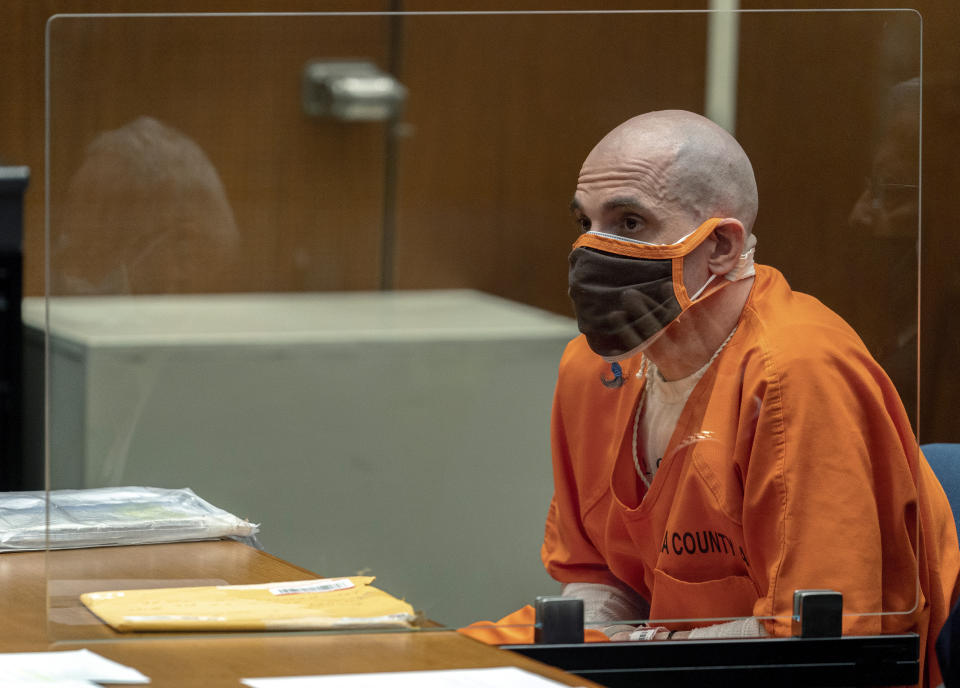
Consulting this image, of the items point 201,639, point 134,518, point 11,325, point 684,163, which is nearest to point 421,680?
point 201,639

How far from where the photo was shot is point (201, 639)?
1274mm

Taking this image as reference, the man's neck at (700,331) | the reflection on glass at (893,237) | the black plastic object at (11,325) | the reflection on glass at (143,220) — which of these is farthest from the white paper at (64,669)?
the black plastic object at (11,325)

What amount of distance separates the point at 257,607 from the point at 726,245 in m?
0.56

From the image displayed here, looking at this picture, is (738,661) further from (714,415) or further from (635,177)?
(635,177)

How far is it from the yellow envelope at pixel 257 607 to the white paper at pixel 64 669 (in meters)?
0.07

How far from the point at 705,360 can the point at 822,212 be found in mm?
191

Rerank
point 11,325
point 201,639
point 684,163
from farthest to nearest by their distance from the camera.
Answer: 1. point 11,325
2. point 684,163
3. point 201,639

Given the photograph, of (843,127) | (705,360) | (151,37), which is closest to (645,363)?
→ (705,360)

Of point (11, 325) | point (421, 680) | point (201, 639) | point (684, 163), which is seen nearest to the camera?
point (421, 680)

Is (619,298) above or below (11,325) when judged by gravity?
above

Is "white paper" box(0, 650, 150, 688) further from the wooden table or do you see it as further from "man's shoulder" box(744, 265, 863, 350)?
"man's shoulder" box(744, 265, 863, 350)

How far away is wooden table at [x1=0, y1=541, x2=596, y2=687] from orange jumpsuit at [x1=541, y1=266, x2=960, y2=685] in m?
0.22

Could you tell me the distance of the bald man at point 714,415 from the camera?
137 cm

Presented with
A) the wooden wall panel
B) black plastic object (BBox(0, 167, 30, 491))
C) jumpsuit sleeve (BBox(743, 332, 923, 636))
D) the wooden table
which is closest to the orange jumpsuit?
jumpsuit sleeve (BBox(743, 332, 923, 636))
